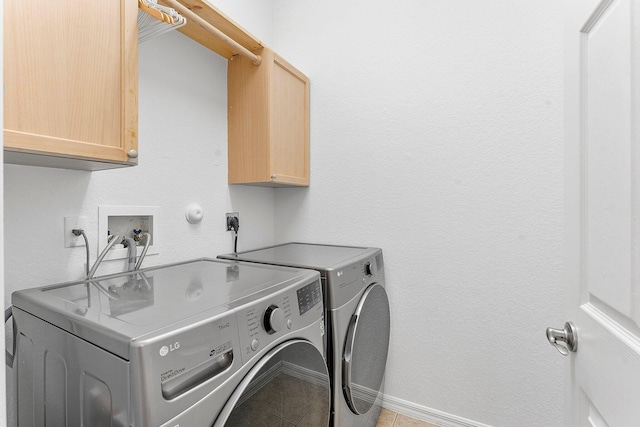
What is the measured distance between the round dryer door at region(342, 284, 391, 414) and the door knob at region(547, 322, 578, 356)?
670 millimetres

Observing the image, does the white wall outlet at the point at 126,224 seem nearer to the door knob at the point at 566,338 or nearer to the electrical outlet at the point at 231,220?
the electrical outlet at the point at 231,220

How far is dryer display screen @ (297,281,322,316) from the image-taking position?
38.6 inches

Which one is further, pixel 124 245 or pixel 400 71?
pixel 400 71

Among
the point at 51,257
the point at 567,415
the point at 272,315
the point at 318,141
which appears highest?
the point at 318,141

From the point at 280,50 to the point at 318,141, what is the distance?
26.6 inches

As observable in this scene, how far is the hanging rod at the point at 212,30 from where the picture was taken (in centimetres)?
114

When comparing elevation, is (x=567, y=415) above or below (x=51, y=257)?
below

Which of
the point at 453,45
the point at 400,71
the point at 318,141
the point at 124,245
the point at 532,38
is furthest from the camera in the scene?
the point at 318,141

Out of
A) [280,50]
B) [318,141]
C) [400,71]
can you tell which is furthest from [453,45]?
[280,50]

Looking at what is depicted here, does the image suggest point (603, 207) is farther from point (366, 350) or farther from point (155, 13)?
point (155, 13)

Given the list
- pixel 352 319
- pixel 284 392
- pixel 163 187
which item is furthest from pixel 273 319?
pixel 163 187

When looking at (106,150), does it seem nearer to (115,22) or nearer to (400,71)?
(115,22)

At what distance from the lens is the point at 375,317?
58.9 inches

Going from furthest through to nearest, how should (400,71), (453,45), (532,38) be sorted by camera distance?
(400,71) → (453,45) → (532,38)
